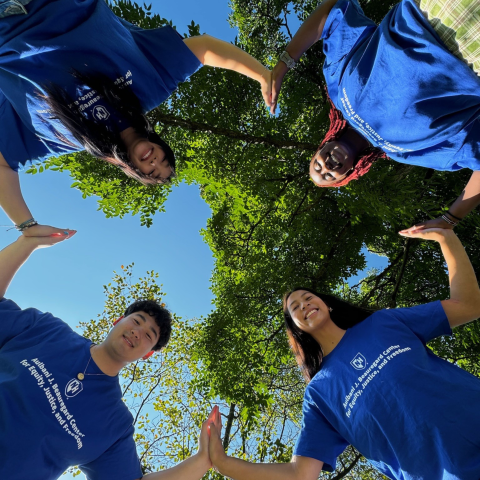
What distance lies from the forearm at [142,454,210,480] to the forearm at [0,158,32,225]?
8.15 ft

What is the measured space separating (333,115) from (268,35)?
5627 mm

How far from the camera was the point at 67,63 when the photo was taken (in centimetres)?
251

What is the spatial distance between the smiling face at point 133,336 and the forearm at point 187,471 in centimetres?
102

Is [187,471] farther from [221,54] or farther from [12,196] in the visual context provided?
[221,54]

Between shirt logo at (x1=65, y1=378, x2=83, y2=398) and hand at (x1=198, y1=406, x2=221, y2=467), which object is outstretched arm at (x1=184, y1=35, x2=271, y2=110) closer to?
shirt logo at (x1=65, y1=378, x2=83, y2=398)

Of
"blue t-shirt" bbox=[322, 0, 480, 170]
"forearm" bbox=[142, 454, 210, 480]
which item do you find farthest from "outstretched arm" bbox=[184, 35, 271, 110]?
"forearm" bbox=[142, 454, 210, 480]

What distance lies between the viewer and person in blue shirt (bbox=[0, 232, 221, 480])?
2.59m

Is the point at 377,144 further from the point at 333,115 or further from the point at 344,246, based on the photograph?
the point at 344,246

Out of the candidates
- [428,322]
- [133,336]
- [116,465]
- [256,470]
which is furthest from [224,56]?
[116,465]

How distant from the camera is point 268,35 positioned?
803 cm

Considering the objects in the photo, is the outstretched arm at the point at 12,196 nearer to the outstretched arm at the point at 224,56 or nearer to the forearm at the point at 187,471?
the outstretched arm at the point at 224,56

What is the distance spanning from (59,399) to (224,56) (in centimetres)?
321

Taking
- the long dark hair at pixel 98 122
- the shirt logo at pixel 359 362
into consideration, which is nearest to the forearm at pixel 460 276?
the shirt logo at pixel 359 362

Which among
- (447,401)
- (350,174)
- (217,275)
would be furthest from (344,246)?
(447,401)
